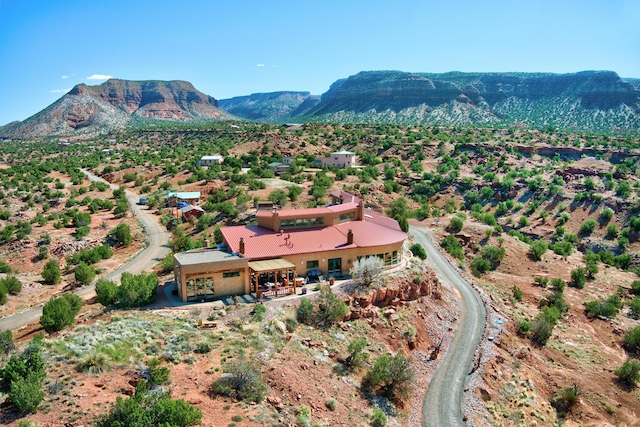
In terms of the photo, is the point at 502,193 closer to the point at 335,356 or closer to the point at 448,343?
the point at 448,343

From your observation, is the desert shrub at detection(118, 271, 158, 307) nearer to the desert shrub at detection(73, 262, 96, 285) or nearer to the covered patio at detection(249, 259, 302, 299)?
the covered patio at detection(249, 259, 302, 299)

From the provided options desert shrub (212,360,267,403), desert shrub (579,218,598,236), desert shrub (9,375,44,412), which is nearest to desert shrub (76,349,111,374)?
desert shrub (9,375,44,412)

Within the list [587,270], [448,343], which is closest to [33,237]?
[448,343]

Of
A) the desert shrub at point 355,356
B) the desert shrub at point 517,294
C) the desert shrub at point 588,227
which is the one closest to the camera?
the desert shrub at point 355,356

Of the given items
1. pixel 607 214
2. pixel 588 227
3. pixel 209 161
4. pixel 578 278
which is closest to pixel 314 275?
pixel 578 278

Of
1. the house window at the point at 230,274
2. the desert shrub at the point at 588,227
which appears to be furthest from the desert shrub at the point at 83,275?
the desert shrub at the point at 588,227

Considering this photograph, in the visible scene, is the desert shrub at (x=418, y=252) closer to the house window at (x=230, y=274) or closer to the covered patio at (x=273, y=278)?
the covered patio at (x=273, y=278)
